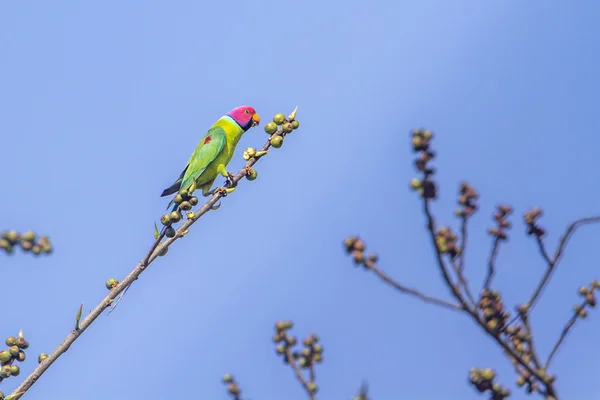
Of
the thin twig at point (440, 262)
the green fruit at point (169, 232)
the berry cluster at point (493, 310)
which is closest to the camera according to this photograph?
the thin twig at point (440, 262)

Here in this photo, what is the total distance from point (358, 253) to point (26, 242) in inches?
109

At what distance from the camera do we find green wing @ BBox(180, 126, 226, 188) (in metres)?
9.75

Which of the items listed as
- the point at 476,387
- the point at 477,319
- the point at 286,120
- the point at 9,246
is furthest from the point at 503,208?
the point at 9,246

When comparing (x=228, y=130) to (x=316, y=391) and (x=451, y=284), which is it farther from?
(x=451, y=284)

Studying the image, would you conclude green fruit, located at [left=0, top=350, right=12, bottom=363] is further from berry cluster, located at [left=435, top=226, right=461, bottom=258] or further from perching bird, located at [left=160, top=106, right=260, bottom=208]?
perching bird, located at [left=160, top=106, right=260, bottom=208]

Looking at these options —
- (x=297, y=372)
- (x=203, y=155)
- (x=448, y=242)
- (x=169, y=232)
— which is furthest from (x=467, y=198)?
(x=203, y=155)

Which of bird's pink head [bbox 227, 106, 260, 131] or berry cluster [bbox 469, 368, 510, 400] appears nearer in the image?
berry cluster [bbox 469, 368, 510, 400]

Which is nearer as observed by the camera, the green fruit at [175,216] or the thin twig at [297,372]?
the thin twig at [297,372]

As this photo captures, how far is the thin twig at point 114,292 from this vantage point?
4832 millimetres

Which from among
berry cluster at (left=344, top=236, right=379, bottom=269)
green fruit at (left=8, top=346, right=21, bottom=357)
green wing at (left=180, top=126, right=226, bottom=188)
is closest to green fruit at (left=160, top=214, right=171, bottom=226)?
green fruit at (left=8, top=346, right=21, bottom=357)

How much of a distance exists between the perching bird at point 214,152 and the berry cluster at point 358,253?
218 inches

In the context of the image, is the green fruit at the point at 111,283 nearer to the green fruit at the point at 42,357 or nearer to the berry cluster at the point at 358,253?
the green fruit at the point at 42,357

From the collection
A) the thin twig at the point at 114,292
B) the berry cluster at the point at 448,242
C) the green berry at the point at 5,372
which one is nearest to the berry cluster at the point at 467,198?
the berry cluster at the point at 448,242

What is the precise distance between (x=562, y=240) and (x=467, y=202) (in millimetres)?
414
